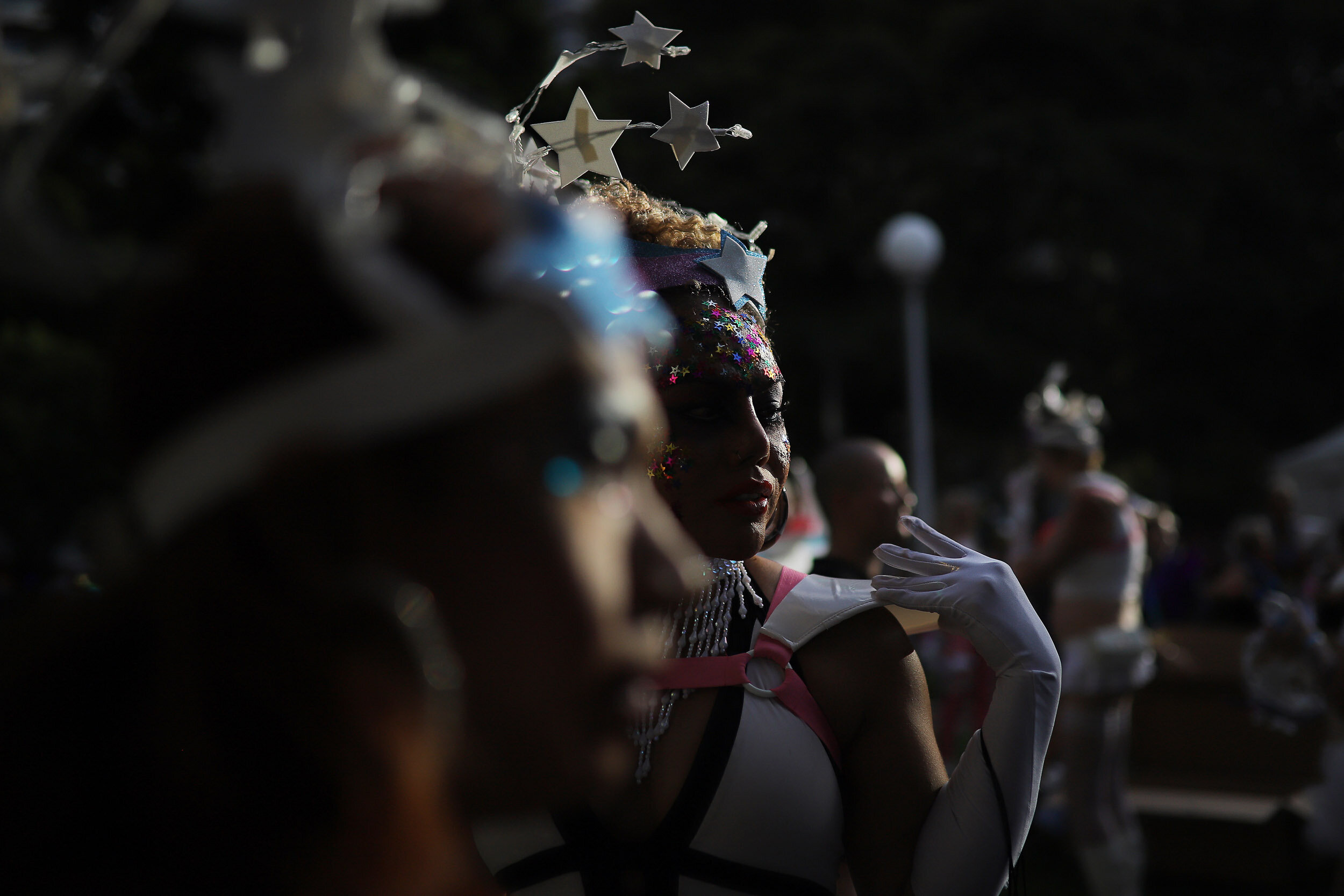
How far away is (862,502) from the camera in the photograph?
4387mm

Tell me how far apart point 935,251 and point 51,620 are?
973cm

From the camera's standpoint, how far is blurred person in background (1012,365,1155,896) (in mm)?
5211

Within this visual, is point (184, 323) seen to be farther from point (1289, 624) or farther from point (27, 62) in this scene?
point (1289, 624)

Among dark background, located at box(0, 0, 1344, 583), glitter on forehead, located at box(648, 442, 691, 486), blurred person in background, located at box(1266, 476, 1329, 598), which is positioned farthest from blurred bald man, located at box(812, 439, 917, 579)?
dark background, located at box(0, 0, 1344, 583)

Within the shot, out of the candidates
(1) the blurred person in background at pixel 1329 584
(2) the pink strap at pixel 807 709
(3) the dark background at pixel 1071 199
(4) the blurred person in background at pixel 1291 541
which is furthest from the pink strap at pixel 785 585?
(3) the dark background at pixel 1071 199

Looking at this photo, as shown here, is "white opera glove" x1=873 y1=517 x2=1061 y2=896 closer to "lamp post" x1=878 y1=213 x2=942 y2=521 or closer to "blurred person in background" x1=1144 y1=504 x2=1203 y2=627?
"lamp post" x1=878 y1=213 x2=942 y2=521

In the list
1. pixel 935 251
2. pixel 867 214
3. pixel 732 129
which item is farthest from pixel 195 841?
pixel 867 214

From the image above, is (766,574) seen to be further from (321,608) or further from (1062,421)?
(1062,421)

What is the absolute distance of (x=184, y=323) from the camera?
704mm

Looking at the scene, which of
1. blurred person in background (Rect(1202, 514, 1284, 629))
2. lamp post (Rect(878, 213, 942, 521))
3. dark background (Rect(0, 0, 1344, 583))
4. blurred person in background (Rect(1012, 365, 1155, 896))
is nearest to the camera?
blurred person in background (Rect(1012, 365, 1155, 896))

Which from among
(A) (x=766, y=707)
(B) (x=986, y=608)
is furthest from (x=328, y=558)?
(B) (x=986, y=608)

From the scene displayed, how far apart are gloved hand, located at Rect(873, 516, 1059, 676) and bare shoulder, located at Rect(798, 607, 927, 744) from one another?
60mm

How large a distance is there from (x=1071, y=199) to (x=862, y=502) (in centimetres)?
1488

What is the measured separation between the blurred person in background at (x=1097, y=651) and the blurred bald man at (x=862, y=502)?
1219mm
